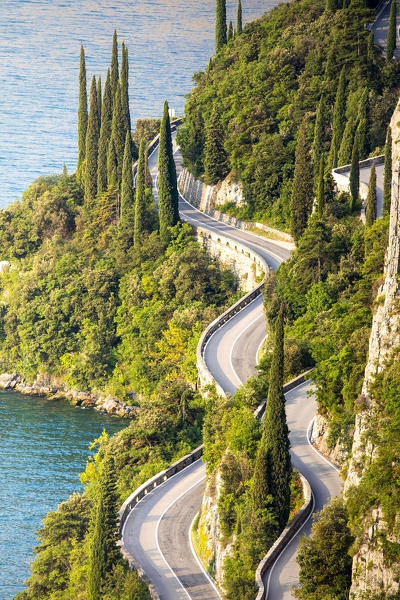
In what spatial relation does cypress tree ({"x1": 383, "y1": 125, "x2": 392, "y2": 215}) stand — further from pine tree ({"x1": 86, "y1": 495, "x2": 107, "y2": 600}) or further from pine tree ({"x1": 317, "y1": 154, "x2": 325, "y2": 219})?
pine tree ({"x1": 86, "y1": 495, "x2": 107, "y2": 600})

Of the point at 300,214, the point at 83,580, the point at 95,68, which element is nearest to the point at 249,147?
the point at 300,214

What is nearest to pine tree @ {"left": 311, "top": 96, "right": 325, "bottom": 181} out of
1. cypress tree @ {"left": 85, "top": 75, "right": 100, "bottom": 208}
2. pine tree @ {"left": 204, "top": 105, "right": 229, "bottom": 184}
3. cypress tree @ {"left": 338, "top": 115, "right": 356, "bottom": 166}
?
cypress tree @ {"left": 338, "top": 115, "right": 356, "bottom": 166}

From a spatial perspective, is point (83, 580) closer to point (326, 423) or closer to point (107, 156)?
point (326, 423)

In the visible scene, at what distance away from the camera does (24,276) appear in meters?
89.1

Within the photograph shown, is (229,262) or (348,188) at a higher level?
(348,188)

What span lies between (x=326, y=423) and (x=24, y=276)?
5200cm

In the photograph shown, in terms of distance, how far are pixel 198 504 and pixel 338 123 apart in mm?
34155

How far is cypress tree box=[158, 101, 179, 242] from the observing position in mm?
77375

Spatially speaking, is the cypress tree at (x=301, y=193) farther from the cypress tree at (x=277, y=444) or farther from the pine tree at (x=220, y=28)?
the pine tree at (x=220, y=28)

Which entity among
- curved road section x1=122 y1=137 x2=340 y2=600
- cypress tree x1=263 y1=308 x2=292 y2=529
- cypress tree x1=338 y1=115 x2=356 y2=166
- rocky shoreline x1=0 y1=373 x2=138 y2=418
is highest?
cypress tree x1=338 y1=115 x2=356 y2=166

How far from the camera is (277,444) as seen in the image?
3684cm

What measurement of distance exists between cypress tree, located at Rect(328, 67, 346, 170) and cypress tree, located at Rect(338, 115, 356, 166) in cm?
45

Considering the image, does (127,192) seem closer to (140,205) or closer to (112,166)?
(140,205)

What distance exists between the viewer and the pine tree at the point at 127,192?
83562 millimetres
